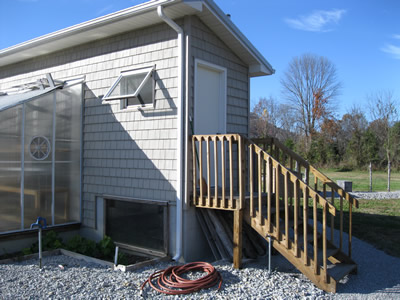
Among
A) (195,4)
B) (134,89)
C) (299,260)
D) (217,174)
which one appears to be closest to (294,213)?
(299,260)

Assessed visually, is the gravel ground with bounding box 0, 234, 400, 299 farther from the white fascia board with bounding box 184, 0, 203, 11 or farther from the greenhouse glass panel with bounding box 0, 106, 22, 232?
the white fascia board with bounding box 184, 0, 203, 11

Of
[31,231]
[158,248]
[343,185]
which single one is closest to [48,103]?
[31,231]

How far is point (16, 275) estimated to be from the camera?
15.3 ft

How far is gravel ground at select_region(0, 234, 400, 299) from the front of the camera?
4.03 meters

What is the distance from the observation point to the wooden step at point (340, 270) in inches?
176

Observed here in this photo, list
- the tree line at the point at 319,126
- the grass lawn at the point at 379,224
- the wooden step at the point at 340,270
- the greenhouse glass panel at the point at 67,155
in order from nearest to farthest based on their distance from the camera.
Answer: the wooden step at the point at 340,270 < the grass lawn at the point at 379,224 < the greenhouse glass panel at the point at 67,155 < the tree line at the point at 319,126

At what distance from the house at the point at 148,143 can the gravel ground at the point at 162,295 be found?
0.31 metres

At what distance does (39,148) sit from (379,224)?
7392 mm

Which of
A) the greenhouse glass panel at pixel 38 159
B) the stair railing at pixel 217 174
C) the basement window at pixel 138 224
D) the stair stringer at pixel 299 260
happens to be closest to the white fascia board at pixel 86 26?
the greenhouse glass panel at pixel 38 159

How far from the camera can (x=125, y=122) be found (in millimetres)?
6312

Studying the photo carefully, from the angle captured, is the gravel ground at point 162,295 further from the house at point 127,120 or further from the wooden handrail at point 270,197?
the house at point 127,120

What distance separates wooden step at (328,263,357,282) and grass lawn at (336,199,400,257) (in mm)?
1561

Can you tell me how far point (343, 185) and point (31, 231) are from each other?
1058cm

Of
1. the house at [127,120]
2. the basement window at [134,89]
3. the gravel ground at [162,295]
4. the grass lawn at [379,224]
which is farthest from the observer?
the grass lawn at [379,224]
